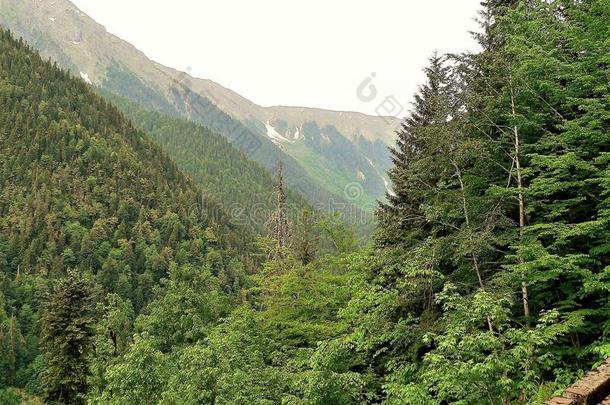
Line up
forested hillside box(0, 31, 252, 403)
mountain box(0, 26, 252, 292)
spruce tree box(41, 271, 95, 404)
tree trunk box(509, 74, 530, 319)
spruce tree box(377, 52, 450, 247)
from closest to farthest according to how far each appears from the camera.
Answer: tree trunk box(509, 74, 530, 319) → spruce tree box(377, 52, 450, 247) → spruce tree box(41, 271, 95, 404) → forested hillside box(0, 31, 252, 403) → mountain box(0, 26, 252, 292)

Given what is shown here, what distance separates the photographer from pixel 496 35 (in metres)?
17.0

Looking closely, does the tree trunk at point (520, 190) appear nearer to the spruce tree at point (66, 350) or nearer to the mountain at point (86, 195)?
the spruce tree at point (66, 350)

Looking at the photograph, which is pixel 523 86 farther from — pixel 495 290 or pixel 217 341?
pixel 217 341

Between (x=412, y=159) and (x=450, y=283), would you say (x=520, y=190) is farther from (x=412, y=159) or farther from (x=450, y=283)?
(x=412, y=159)

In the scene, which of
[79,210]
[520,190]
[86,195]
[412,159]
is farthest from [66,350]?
[86,195]

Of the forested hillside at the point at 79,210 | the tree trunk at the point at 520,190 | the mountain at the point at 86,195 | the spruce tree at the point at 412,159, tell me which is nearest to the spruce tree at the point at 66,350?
the spruce tree at the point at 412,159

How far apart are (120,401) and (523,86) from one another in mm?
18835

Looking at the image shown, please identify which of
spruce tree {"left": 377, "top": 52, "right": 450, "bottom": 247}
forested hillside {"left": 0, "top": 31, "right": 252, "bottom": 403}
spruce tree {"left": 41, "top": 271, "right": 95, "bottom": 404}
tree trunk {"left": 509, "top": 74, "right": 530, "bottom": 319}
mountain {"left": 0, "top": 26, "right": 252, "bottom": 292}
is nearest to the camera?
tree trunk {"left": 509, "top": 74, "right": 530, "bottom": 319}

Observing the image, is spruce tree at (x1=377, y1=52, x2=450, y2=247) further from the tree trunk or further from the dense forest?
the tree trunk

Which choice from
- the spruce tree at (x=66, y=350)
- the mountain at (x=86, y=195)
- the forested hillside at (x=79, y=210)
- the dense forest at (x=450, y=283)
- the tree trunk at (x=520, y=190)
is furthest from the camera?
the mountain at (x=86, y=195)

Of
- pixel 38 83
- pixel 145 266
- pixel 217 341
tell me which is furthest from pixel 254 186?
pixel 217 341

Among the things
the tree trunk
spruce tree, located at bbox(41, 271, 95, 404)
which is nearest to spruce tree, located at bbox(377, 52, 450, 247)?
the tree trunk

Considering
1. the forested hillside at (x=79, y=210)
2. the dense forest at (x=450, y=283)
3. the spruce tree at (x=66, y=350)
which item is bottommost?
the forested hillside at (x=79, y=210)

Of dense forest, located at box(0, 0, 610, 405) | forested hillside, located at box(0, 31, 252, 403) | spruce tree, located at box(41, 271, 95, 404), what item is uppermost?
dense forest, located at box(0, 0, 610, 405)
